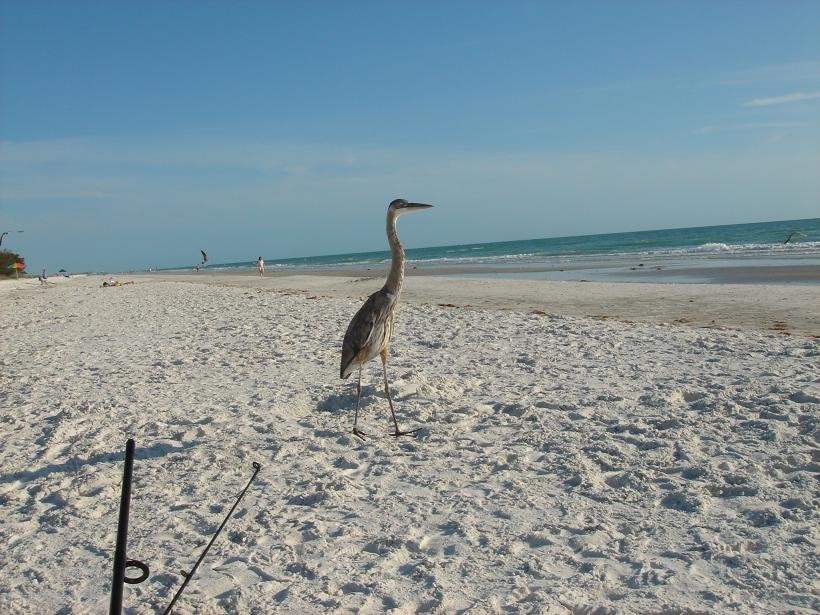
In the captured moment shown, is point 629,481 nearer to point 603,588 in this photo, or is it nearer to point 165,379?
point 603,588

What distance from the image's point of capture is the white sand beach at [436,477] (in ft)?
10.8

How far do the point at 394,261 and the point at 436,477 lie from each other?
2.26 m

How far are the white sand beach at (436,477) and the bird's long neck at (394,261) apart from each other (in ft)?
3.79

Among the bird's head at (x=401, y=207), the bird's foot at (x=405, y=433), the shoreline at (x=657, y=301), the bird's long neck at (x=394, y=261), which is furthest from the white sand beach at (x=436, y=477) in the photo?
the shoreline at (x=657, y=301)

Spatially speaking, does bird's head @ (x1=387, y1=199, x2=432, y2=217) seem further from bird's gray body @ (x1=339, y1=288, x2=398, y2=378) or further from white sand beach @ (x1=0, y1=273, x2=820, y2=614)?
white sand beach @ (x1=0, y1=273, x2=820, y2=614)

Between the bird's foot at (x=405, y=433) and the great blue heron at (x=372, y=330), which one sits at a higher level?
the great blue heron at (x=372, y=330)

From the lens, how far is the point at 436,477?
4.66 m

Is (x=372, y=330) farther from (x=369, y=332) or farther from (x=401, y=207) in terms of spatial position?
(x=401, y=207)

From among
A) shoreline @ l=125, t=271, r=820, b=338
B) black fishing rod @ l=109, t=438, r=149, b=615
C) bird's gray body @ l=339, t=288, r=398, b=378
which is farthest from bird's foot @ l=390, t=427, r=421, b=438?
shoreline @ l=125, t=271, r=820, b=338

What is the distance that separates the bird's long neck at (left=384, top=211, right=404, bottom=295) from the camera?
6.08 metres

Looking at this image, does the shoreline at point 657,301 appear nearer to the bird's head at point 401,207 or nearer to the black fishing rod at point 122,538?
the bird's head at point 401,207

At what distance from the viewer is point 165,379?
768 cm

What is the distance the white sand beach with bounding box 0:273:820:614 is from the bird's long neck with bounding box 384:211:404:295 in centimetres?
115

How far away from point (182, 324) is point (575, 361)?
7.70m
